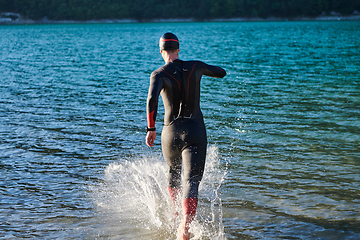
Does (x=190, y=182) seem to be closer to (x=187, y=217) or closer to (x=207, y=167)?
(x=187, y=217)

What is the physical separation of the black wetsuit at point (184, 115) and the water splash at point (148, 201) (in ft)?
3.69

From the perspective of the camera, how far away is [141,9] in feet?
590

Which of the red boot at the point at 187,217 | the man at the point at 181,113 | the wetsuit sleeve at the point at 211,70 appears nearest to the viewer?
the red boot at the point at 187,217

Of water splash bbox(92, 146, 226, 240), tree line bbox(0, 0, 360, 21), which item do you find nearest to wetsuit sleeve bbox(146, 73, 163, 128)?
water splash bbox(92, 146, 226, 240)

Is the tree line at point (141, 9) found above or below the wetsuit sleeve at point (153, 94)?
above

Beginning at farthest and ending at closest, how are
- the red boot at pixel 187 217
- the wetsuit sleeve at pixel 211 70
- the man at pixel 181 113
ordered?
the wetsuit sleeve at pixel 211 70 → the man at pixel 181 113 → the red boot at pixel 187 217

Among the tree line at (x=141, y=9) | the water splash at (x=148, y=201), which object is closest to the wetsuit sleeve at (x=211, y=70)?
the water splash at (x=148, y=201)

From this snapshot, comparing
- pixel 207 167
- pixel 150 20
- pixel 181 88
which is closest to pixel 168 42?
pixel 181 88

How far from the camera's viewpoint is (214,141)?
1012 cm

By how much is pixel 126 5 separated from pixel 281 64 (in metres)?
165

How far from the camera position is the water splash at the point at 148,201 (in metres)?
5.73

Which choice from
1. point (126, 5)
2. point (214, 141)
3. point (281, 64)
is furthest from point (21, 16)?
point (214, 141)

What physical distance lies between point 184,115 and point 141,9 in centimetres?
18266

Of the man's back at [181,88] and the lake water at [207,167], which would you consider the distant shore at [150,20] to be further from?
the man's back at [181,88]
